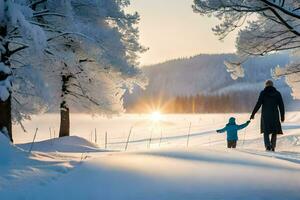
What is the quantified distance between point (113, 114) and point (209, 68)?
184 metres

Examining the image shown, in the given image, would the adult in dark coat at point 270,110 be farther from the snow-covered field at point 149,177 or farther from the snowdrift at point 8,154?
the snowdrift at point 8,154

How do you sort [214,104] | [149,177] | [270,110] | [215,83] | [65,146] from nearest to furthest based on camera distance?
[149,177] → [270,110] → [65,146] → [214,104] → [215,83]

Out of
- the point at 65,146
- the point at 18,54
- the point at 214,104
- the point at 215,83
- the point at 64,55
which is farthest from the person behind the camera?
the point at 215,83

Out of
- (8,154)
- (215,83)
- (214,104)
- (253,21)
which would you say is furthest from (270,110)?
(215,83)

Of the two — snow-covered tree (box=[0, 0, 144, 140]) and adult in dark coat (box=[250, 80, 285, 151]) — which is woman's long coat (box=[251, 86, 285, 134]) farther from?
snow-covered tree (box=[0, 0, 144, 140])

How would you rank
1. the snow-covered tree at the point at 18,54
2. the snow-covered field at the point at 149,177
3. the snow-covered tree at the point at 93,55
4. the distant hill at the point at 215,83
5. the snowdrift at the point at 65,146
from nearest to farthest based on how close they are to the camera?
the snow-covered field at the point at 149,177
the snow-covered tree at the point at 18,54
the snow-covered tree at the point at 93,55
the snowdrift at the point at 65,146
the distant hill at the point at 215,83

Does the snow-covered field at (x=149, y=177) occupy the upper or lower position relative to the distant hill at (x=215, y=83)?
lower

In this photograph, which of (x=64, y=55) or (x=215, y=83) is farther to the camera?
(x=215, y=83)

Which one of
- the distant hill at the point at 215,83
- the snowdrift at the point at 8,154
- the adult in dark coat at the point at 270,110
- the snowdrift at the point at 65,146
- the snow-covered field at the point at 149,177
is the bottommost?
the snowdrift at the point at 65,146

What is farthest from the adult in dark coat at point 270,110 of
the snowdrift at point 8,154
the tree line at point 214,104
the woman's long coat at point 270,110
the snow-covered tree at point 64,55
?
the tree line at point 214,104

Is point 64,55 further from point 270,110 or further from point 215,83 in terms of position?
point 215,83

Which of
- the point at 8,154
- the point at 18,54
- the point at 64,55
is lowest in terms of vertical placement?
the point at 8,154

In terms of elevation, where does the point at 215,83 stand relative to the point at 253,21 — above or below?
above

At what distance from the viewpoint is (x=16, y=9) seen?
6.76 metres
